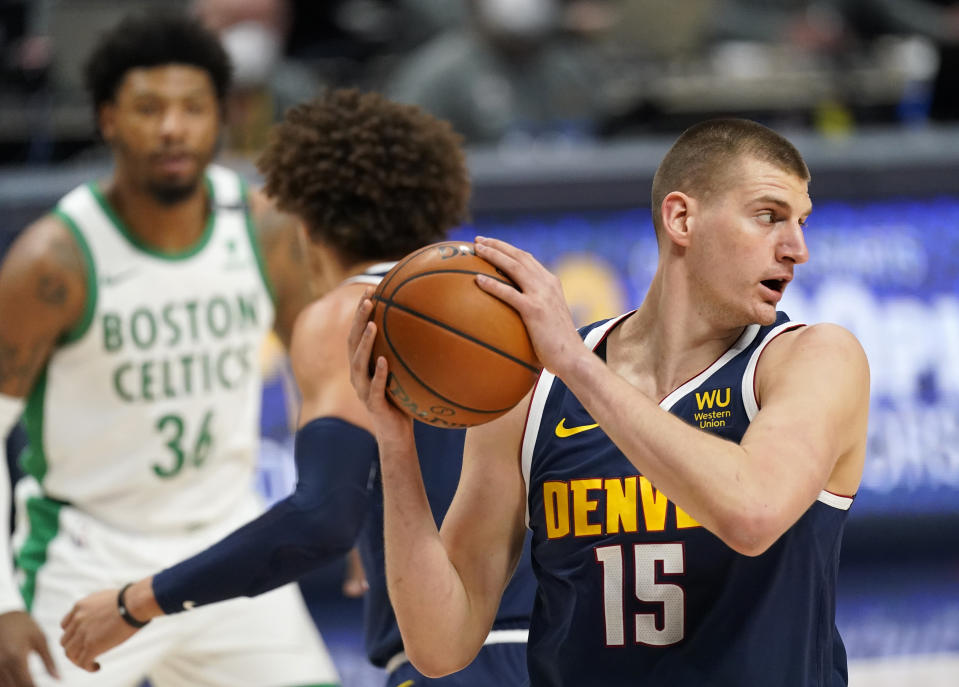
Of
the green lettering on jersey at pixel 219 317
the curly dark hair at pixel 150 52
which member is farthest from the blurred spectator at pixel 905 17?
the green lettering on jersey at pixel 219 317

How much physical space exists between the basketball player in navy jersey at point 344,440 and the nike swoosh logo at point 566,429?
578mm

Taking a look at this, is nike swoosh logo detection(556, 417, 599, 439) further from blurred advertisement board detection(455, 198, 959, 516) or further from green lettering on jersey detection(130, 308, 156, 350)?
blurred advertisement board detection(455, 198, 959, 516)

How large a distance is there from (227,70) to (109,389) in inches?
44.8

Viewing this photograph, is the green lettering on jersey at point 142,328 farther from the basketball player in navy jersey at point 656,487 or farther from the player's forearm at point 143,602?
the basketball player in navy jersey at point 656,487

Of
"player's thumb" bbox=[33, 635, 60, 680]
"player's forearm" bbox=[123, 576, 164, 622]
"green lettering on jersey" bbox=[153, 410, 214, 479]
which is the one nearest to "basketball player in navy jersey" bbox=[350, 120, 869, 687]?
"player's forearm" bbox=[123, 576, 164, 622]

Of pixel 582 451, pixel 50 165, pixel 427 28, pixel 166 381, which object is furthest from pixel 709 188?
pixel 427 28

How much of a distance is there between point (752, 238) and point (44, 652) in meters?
2.23

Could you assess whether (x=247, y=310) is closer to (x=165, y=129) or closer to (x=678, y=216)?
(x=165, y=129)

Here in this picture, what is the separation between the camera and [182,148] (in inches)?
168

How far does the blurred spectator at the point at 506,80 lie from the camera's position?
7.97 metres

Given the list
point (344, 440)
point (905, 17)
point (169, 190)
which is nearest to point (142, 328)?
point (169, 190)

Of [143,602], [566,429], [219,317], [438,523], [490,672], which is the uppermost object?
[566,429]

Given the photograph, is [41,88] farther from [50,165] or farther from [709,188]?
[709,188]

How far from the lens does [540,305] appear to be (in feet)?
7.07
